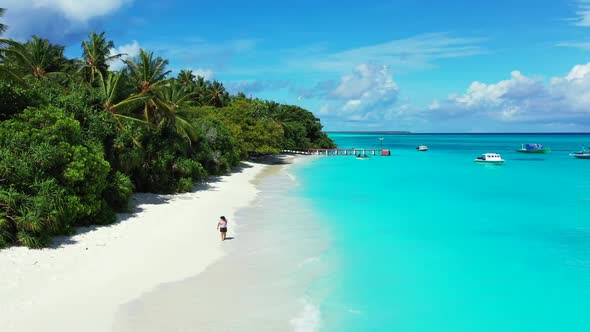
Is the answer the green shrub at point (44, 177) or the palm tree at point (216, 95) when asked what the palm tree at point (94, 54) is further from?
the palm tree at point (216, 95)

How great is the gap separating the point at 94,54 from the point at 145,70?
16.1 feet

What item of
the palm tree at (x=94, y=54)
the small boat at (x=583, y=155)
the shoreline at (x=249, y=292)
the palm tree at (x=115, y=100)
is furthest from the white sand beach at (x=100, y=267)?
the small boat at (x=583, y=155)

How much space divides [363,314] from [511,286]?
20.3 ft

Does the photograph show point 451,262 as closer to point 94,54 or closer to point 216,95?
point 94,54

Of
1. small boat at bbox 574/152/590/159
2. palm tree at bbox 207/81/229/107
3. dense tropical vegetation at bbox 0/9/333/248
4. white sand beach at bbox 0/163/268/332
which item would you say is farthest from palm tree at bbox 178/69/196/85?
small boat at bbox 574/152/590/159

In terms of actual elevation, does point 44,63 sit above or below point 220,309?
above

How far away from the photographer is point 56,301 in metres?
11.6

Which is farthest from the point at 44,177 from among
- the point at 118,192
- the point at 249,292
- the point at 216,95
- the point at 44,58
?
the point at 216,95

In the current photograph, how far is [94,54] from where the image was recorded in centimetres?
3150

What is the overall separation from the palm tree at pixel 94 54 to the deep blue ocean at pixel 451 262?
56.3ft

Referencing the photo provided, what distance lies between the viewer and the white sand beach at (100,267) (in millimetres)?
10898

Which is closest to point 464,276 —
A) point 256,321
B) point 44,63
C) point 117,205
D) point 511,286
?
point 511,286

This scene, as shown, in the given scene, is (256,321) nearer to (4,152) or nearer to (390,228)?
(4,152)

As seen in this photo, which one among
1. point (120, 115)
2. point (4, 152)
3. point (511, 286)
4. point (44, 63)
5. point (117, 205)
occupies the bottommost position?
point (511, 286)
